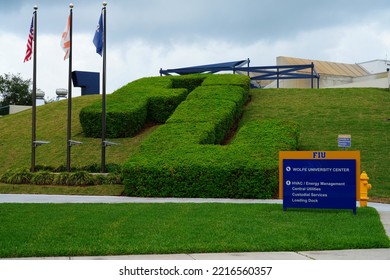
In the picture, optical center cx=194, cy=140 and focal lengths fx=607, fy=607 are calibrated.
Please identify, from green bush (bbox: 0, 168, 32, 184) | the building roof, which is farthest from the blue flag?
the building roof

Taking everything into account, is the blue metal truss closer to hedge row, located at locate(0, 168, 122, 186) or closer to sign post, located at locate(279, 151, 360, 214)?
hedge row, located at locate(0, 168, 122, 186)

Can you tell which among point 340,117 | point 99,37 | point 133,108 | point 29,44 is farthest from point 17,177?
point 340,117

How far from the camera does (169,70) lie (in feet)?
134

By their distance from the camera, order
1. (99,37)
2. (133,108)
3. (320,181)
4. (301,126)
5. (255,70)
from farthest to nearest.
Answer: (255,70)
(133,108)
(301,126)
(99,37)
(320,181)

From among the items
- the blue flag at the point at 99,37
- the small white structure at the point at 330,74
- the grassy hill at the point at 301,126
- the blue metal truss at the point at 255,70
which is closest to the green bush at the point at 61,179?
the grassy hill at the point at 301,126

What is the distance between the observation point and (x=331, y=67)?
5509cm

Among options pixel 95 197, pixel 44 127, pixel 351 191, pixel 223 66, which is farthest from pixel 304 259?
pixel 223 66

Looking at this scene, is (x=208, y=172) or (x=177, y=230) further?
(x=208, y=172)

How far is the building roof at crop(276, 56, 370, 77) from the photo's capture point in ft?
173

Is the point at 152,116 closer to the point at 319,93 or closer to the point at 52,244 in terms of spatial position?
the point at 319,93

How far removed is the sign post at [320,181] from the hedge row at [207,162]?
4768 millimetres

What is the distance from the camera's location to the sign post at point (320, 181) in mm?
12586

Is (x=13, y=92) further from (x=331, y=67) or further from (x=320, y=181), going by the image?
(x=320, y=181)

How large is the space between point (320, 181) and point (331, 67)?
4404cm
